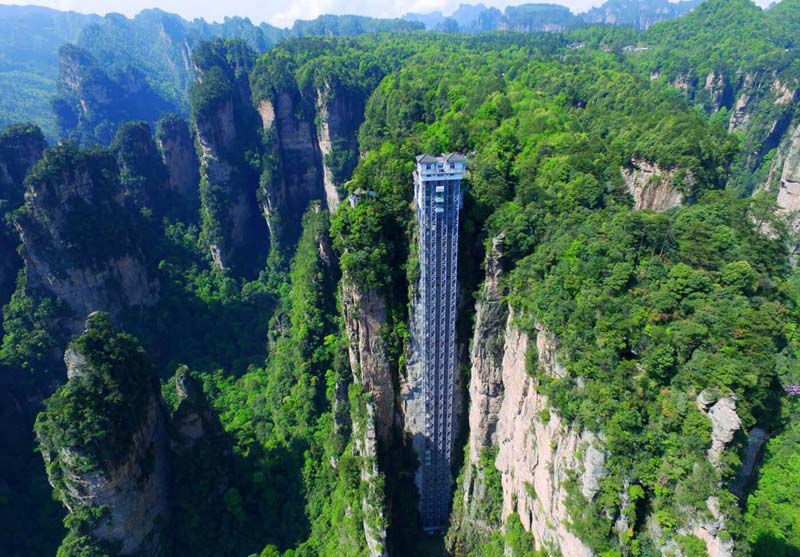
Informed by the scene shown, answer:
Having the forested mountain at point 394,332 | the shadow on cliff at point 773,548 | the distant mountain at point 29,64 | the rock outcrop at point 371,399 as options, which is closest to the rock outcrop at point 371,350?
the rock outcrop at point 371,399

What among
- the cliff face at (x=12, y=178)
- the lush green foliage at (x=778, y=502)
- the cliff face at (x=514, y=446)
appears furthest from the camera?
the cliff face at (x=12, y=178)

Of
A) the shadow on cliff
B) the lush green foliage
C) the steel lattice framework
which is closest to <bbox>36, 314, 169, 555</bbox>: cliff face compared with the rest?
the steel lattice framework

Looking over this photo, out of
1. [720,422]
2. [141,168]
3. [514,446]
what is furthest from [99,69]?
[720,422]

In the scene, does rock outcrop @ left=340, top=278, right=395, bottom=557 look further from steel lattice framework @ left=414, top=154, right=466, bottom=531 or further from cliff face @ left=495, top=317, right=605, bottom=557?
cliff face @ left=495, top=317, right=605, bottom=557

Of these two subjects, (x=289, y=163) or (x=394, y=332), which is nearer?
(x=394, y=332)

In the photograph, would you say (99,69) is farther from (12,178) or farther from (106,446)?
(106,446)

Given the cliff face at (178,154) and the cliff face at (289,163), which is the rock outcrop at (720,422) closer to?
the cliff face at (289,163)
